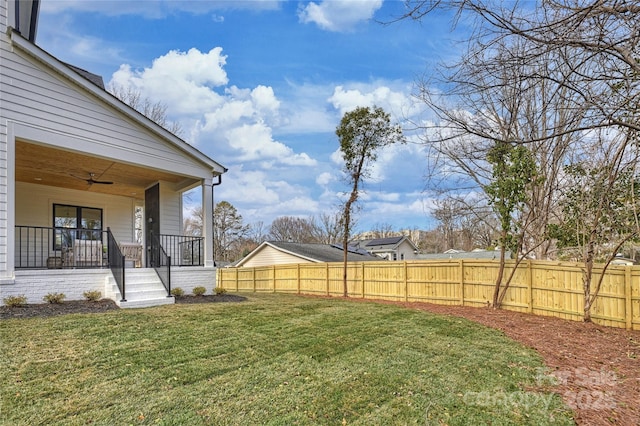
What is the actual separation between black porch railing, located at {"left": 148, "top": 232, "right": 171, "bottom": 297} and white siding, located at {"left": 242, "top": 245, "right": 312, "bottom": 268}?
40.3 ft

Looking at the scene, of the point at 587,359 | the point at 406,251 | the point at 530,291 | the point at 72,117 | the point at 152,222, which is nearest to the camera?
the point at 587,359

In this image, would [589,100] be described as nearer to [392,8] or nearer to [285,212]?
[392,8]

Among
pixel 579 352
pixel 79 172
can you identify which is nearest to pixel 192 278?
pixel 79 172

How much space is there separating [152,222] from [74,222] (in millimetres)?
2416

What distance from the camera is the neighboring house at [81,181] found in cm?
698

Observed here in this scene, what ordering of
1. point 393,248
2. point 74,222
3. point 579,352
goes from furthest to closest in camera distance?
1. point 393,248
2. point 74,222
3. point 579,352

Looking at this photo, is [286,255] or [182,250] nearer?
[182,250]

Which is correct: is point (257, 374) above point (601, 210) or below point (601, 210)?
below

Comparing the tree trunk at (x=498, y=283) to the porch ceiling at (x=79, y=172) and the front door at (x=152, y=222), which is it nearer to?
the porch ceiling at (x=79, y=172)

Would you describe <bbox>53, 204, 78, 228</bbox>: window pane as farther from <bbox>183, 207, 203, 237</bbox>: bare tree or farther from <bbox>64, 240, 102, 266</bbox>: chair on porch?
<bbox>183, 207, 203, 237</bbox>: bare tree

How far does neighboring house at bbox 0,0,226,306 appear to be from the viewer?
22.9 feet

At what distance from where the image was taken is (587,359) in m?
5.08

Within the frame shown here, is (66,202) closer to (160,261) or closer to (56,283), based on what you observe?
(160,261)

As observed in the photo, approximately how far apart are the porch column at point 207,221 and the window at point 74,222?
3502mm
